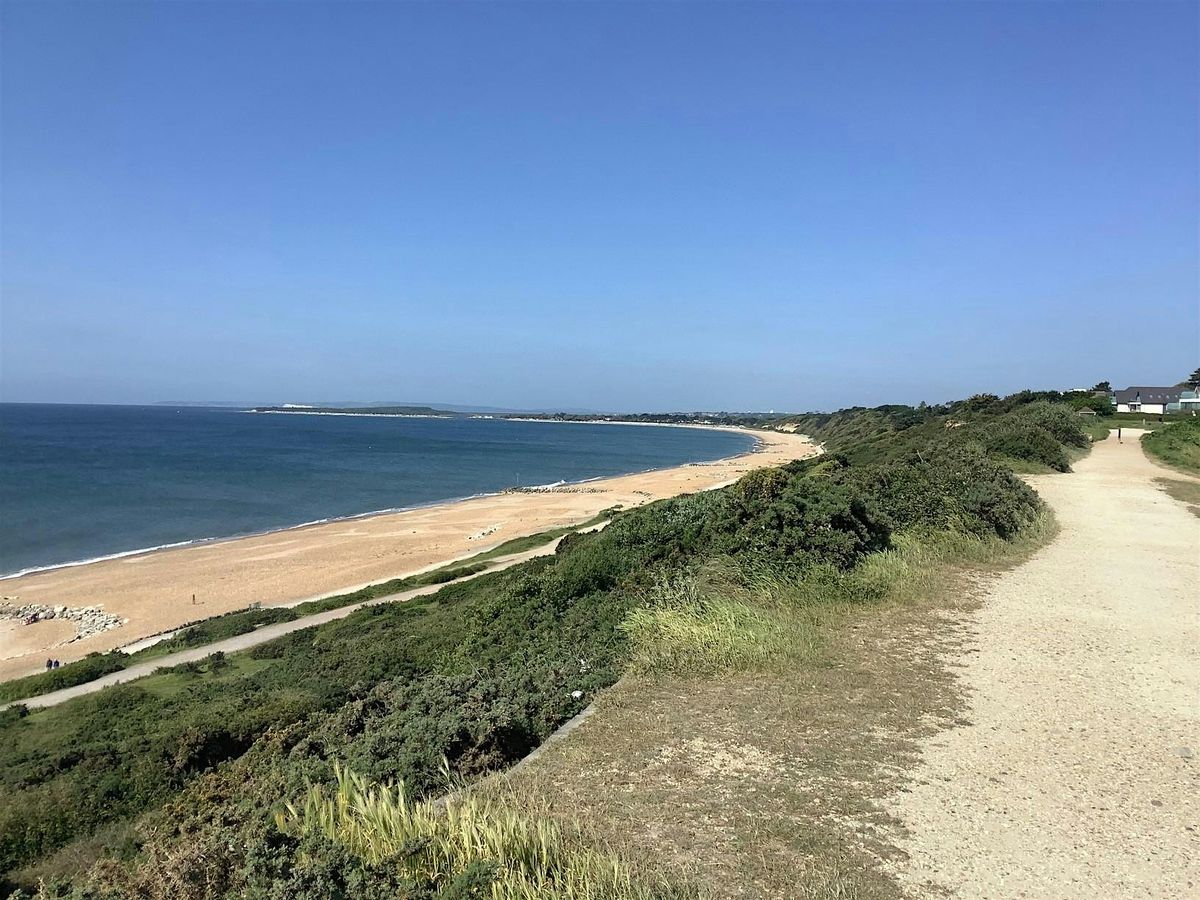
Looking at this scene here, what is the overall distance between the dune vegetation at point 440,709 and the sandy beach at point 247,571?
9847 millimetres

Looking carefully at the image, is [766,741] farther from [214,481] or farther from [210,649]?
[214,481]

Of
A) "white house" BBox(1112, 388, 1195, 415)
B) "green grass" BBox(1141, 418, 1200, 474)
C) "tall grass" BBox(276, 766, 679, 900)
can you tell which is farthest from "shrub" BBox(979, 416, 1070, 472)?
"white house" BBox(1112, 388, 1195, 415)

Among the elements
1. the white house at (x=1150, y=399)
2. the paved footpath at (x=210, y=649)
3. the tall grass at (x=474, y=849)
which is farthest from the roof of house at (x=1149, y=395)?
the tall grass at (x=474, y=849)

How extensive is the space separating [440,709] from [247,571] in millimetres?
28465

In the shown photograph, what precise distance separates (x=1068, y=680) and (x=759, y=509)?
212 inches

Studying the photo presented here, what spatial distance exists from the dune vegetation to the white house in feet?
225

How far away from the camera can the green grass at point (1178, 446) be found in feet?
84.2

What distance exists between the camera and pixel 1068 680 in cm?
676

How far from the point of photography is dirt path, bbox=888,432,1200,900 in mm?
3883

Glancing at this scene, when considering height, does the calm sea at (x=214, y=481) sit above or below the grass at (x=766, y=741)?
below

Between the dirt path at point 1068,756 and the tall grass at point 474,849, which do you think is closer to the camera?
the tall grass at point 474,849

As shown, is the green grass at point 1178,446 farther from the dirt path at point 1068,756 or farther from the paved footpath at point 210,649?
the paved footpath at point 210,649

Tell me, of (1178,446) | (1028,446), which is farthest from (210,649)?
(1178,446)

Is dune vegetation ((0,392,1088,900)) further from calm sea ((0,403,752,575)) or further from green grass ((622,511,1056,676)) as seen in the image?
calm sea ((0,403,752,575))
